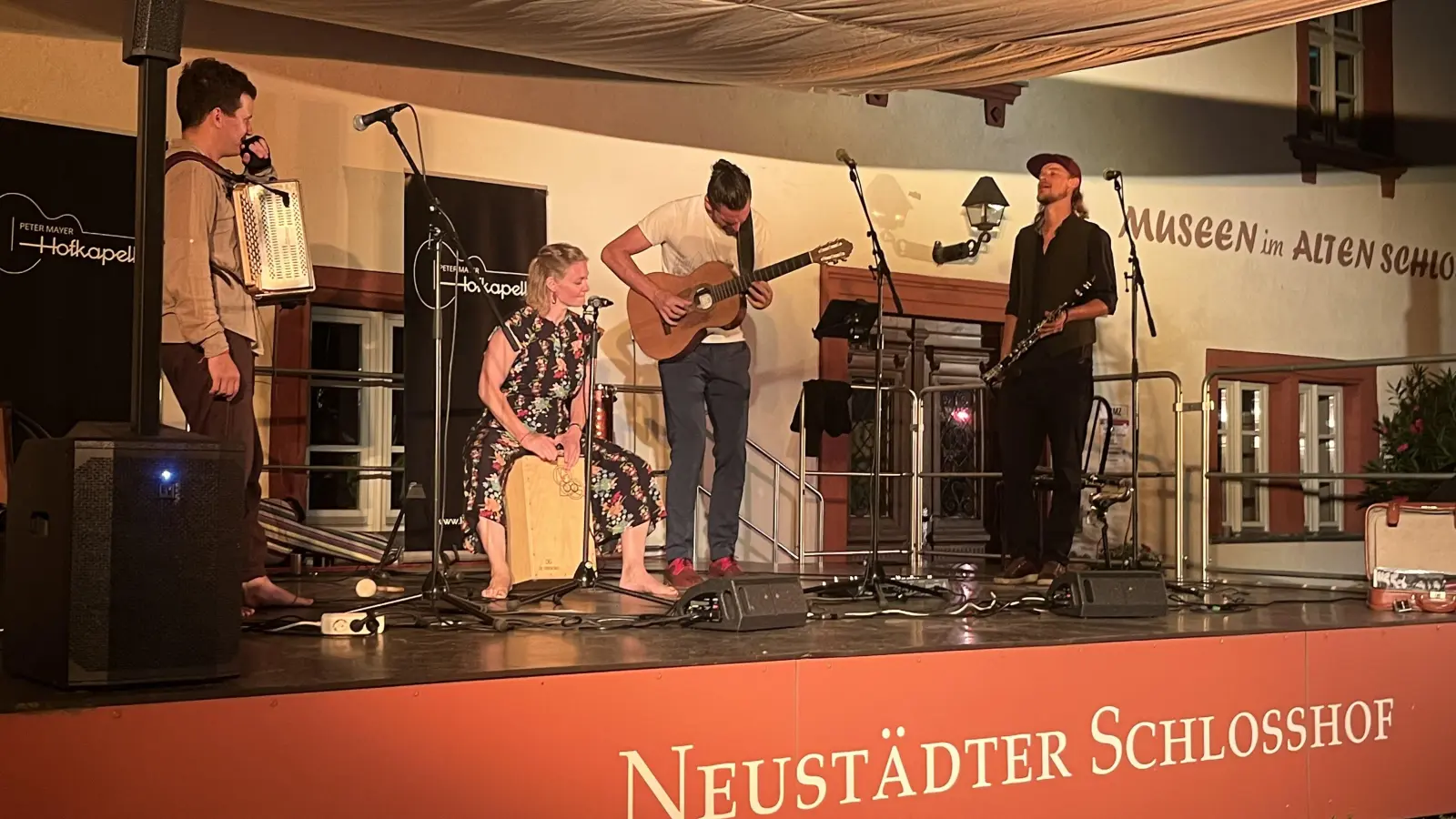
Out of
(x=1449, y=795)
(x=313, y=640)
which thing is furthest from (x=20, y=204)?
(x=1449, y=795)

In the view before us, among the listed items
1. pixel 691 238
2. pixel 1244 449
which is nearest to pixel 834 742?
pixel 691 238

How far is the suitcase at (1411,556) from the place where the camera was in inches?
173

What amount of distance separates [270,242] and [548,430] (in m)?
1.06

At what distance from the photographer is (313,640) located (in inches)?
129

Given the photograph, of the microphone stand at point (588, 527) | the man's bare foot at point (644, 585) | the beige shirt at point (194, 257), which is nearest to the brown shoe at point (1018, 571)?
the man's bare foot at point (644, 585)

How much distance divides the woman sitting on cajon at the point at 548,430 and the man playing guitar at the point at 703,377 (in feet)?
1.63

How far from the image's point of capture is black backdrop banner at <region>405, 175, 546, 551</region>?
5930 mm

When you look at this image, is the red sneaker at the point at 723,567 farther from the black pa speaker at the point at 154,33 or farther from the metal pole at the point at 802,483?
the black pa speaker at the point at 154,33

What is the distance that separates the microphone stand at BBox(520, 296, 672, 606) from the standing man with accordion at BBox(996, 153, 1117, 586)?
1.87 meters

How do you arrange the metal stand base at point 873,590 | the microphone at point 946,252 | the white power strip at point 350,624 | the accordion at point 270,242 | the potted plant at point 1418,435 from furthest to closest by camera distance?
the potted plant at point 1418,435
the microphone at point 946,252
the metal stand base at point 873,590
the accordion at point 270,242
the white power strip at point 350,624

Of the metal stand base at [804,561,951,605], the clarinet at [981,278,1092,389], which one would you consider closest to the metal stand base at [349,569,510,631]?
the metal stand base at [804,561,951,605]

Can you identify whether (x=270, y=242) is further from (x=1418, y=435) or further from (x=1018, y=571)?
(x=1418, y=435)

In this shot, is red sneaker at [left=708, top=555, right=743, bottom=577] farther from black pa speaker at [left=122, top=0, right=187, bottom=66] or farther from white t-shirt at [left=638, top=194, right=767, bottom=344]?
black pa speaker at [left=122, top=0, right=187, bottom=66]

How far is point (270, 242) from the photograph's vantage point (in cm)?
388
